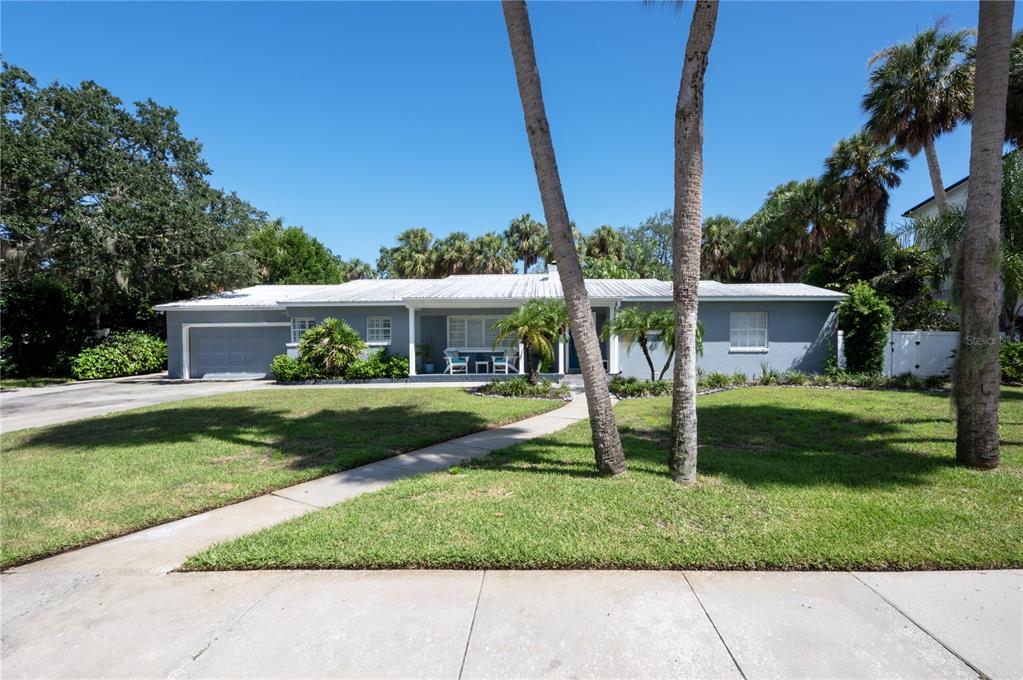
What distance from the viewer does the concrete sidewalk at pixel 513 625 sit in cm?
262

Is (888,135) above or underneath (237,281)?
above

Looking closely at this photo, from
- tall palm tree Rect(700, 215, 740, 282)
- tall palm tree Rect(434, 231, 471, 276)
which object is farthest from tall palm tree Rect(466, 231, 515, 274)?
tall palm tree Rect(700, 215, 740, 282)

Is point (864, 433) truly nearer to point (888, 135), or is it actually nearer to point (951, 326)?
point (951, 326)

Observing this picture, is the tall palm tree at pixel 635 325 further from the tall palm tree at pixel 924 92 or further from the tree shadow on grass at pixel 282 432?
the tall palm tree at pixel 924 92

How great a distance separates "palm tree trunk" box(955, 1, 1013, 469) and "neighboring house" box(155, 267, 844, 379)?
35.0 ft

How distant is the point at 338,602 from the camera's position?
3.29 m

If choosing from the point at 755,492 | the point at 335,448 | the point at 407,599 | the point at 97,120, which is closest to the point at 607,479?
the point at 755,492

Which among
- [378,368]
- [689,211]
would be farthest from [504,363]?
[689,211]

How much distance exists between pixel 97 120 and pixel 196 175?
4.42 metres

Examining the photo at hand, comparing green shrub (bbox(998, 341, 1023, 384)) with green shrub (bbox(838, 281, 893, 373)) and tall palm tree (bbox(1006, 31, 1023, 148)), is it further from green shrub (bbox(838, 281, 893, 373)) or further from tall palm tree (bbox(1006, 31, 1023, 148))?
tall palm tree (bbox(1006, 31, 1023, 148))

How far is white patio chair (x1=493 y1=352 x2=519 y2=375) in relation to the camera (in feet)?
58.1

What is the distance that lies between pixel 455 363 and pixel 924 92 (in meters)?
18.2

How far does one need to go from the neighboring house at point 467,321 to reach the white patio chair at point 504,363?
1.24ft

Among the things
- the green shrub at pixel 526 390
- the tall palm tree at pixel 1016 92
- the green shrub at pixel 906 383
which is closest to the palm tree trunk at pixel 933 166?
the tall palm tree at pixel 1016 92
